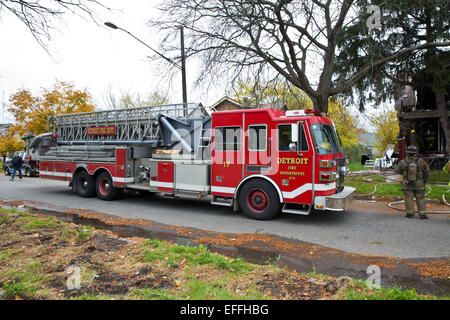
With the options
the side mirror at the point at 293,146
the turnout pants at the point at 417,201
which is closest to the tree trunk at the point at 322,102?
the turnout pants at the point at 417,201

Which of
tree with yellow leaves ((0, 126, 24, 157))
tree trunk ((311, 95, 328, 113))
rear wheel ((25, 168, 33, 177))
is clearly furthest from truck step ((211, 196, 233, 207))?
tree with yellow leaves ((0, 126, 24, 157))

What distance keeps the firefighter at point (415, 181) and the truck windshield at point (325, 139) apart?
1768mm

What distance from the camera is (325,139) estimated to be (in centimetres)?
712

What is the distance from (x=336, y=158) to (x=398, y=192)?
5054 millimetres

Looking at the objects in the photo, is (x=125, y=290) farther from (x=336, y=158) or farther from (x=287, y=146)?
(x=336, y=158)

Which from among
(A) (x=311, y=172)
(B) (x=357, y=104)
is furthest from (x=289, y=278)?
(B) (x=357, y=104)

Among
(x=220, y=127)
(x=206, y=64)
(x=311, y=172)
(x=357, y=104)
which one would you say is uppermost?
(x=206, y=64)

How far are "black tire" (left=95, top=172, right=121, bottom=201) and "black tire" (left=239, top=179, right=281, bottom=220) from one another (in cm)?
471

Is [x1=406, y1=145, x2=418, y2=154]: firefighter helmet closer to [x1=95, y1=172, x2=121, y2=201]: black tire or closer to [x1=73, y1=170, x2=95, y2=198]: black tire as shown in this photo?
[x1=95, y1=172, x2=121, y2=201]: black tire

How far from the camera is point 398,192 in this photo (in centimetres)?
1077

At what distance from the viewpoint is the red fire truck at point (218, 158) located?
6.86m

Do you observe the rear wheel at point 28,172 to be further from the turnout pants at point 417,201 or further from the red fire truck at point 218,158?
the turnout pants at point 417,201

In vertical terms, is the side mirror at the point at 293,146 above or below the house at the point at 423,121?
below

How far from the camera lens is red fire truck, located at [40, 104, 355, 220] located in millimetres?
6863
